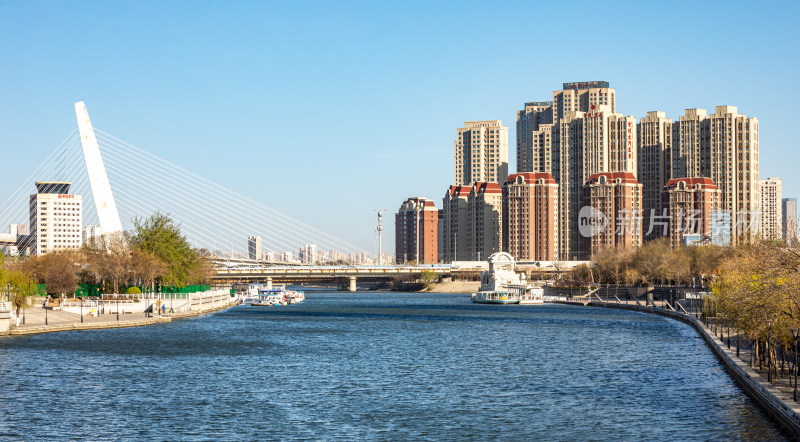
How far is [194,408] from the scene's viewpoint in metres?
35.7

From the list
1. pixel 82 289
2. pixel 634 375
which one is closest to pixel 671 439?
pixel 634 375

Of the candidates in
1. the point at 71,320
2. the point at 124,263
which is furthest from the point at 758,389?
the point at 124,263

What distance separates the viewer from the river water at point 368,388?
31.8m

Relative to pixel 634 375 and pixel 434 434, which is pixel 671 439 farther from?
pixel 634 375

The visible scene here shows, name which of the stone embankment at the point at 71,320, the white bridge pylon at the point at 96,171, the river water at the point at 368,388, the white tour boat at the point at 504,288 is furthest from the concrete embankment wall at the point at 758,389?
the white tour boat at the point at 504,288

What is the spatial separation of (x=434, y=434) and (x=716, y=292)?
146ft

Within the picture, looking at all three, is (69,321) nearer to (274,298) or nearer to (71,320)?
(71,320)

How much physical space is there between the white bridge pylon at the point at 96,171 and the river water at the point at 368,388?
16.6 metres

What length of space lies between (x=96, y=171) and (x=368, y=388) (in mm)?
50542

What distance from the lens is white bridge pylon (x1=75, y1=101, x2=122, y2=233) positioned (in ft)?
268

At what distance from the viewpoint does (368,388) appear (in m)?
41.8

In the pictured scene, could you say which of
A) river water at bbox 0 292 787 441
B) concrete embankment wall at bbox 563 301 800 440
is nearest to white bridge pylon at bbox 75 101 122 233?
river water at bbox 0 292 787 441

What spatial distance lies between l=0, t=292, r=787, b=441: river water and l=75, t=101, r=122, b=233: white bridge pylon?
54.6 feet

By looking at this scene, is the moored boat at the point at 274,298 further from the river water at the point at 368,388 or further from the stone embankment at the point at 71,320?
the river water at the point at 368,388
